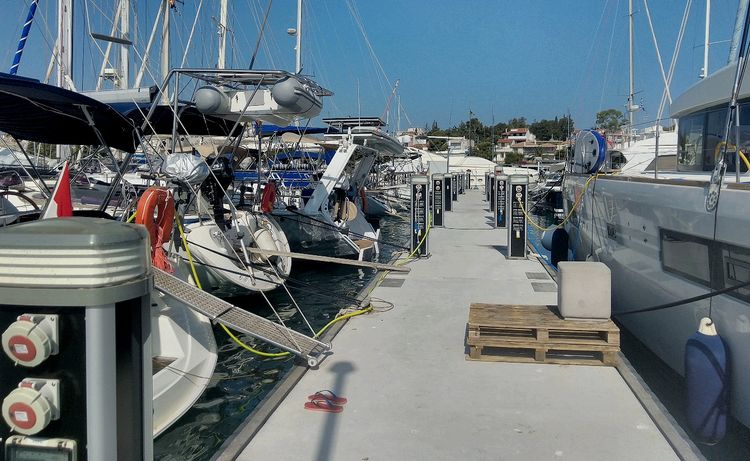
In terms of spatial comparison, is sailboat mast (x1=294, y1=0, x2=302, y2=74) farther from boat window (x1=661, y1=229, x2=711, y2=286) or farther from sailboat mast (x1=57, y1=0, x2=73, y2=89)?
boat window (x1=661, y1=229, x2=711, y2=286)

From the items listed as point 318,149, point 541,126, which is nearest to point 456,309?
point 318,149

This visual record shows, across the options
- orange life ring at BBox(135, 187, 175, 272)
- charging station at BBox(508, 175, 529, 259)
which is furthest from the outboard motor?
charging station at BBox(508, 175, 529, 259)

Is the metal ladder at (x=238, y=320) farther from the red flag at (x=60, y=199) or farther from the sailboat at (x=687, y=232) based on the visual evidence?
the sailboat at (x=687, y=232)

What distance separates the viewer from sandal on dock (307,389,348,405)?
5.17m

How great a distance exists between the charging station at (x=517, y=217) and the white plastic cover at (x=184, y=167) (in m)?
6.68

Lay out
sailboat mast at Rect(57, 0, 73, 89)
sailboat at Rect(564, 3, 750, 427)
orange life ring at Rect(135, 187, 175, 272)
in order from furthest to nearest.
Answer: sailboat mast at Rect(57, 0, 73, 89) < orange life ring at Rect(135, 187, 175, 272) < sailboat at Rect(564, 3, 750, 427)

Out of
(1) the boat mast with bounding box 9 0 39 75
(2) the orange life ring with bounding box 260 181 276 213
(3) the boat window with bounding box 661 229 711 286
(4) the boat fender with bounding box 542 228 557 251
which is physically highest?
(1) the boat mast with bounding box 9 0 39 75

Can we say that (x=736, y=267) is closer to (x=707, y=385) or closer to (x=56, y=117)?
(x=707, y=385)

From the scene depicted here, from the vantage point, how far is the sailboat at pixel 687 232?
4879 mm

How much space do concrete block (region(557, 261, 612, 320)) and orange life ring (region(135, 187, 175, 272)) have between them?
4.36 metres

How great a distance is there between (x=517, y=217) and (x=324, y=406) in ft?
28.3

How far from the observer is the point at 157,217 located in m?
7.17

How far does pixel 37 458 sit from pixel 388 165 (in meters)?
42.3

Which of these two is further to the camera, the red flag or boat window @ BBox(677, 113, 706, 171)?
boat window @ BBox(677, 113, 706, 171)
